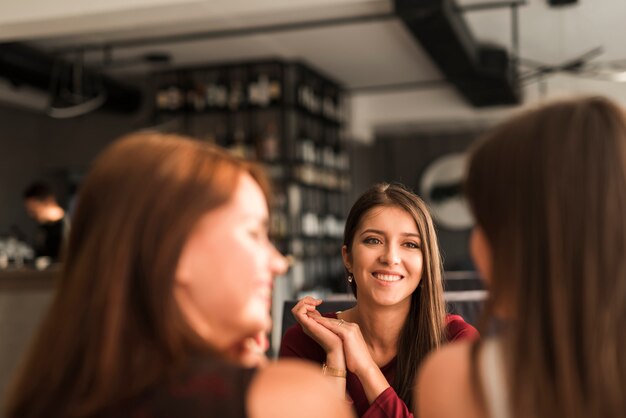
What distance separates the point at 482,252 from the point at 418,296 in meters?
1.12

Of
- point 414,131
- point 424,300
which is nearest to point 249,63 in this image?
point 414,131

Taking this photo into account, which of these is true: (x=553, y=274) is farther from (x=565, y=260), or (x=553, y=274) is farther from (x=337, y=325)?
(x=337, y=325)

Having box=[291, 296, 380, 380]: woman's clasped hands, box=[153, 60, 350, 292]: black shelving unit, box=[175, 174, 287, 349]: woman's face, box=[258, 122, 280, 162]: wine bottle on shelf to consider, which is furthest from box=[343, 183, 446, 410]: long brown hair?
box=[258, 122, 280, 162]: wine bottle on shelf

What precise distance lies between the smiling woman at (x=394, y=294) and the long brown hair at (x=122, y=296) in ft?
3.40

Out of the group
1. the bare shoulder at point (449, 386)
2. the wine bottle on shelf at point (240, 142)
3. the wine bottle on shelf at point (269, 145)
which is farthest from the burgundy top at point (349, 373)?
the wine bottle on shelf at point (240, 142)

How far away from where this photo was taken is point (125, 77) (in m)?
8.24

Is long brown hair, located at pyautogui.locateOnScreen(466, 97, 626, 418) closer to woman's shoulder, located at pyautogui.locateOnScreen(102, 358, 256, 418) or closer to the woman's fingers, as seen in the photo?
woman's shoulder, located at pyautogui.locateOnScreen(102, 358, 256, 418)

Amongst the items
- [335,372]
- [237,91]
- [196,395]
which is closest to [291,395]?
[196,395]

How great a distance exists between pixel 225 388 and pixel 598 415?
425 millimetres

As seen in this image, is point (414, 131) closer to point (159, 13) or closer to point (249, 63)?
point (249, 63)

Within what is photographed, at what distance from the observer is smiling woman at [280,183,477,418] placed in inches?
75.4

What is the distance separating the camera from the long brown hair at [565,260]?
32.5 inches

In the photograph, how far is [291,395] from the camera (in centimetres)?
78

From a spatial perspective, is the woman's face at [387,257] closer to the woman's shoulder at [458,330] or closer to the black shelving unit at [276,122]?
the woman's shoulder at [458,330]
